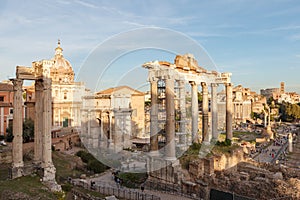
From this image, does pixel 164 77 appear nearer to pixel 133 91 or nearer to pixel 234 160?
pixel 234 160

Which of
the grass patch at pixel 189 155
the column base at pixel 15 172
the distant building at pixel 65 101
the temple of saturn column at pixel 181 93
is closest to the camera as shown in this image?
the column base at pixel 15 172

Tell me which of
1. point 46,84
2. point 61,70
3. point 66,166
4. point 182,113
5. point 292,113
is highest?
point 61,70

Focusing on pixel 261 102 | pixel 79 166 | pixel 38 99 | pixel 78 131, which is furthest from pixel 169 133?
pixel 261 102

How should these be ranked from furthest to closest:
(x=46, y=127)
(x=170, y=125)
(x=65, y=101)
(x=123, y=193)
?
(x=65, y=101), (x=170, y=125), (x=123, y=193), (x=46, y=127)

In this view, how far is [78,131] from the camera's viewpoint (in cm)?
3734

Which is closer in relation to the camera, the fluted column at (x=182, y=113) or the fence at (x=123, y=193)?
the fence at (x=123, y=193)

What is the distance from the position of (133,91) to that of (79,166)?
19.8 metres

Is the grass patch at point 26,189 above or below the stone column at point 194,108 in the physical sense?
below

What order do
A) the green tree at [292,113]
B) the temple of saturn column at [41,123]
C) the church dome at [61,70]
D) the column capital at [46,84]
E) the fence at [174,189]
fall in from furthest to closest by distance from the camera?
the green tree at [292,113] → the church dome at [61,70] → the fence at [174,189] → the column capital at [46,84] → the temple of saturn column at [41,123]

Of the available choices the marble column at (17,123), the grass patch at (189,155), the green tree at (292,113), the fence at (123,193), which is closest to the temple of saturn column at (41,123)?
the marble column at (17,123)

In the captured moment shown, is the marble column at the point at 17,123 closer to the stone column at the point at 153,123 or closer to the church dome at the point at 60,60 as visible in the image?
the stone column at the point at 153,123

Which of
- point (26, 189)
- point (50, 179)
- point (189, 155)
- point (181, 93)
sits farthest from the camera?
point (181, 93)

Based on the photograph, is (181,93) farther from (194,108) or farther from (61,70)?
(61,70)

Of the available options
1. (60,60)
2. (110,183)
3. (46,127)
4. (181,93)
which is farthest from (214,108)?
(60,60)
